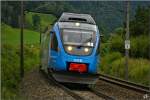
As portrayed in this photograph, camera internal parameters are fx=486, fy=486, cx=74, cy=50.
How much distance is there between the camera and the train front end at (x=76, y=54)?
20297mm

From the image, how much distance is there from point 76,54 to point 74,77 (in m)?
0.97

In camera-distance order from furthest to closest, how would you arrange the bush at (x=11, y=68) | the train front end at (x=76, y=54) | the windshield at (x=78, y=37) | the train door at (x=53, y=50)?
the train door at (x=53, y=50) → the windshield at (x=78, y=37) → the train front end at (x=76, y=54) → the bush at (x=11, y=68)

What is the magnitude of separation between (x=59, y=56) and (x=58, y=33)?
3.65 ft

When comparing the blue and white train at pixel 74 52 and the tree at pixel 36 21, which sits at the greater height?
the tree at pixel 36 21

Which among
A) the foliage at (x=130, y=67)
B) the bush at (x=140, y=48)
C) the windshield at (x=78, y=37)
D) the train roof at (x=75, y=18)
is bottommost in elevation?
the foliage at (x=130, y=67)

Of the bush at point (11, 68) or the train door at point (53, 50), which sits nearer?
the bush at point (11, 68)

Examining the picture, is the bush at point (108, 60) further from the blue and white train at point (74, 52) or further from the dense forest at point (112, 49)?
the blue and white train at point (74, 52)

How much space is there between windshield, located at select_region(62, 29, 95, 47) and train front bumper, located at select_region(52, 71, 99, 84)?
4.19ft

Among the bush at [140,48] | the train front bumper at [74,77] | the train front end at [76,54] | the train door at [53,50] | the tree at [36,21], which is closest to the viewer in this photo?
the train front end at [76,54]

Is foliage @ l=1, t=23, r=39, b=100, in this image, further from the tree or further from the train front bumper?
the tree

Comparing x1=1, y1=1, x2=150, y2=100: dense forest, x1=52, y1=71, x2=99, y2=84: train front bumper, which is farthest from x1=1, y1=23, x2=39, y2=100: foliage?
x1=52, y1=71, x2=99, y2=84: train front bumper

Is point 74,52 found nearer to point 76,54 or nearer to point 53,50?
point 76,54

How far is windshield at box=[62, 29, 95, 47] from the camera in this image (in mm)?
20734

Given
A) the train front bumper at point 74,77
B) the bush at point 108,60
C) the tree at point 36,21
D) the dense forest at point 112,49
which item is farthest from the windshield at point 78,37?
the tree at point 36,21
